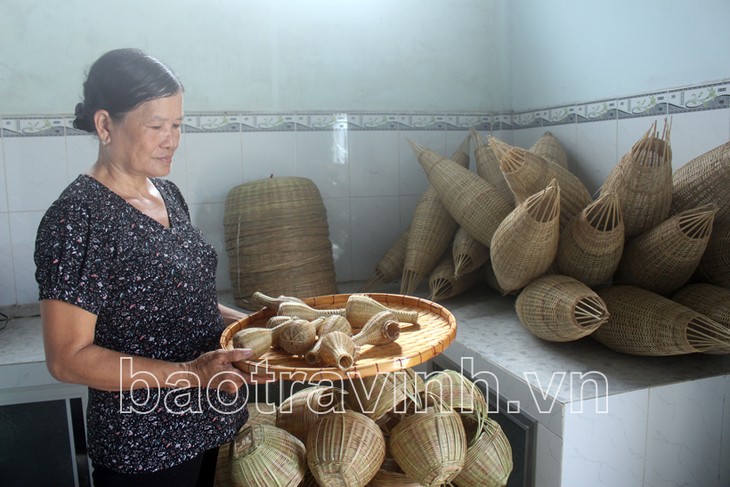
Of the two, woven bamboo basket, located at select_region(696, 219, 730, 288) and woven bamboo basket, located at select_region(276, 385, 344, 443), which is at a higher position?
woven bamboo basket, located at select_region(696, 219, 730, 288)

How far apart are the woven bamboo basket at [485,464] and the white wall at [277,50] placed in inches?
64.9

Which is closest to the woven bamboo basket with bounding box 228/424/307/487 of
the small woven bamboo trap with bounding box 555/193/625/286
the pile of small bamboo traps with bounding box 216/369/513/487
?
the pile of small bamboo traps with bounding box 216/369/513/487

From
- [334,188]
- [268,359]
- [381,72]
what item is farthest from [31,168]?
[268,359]

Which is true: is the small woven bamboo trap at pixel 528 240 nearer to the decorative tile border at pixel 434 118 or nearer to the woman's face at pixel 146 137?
the decorative tile border at pixel 434 118

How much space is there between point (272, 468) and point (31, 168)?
1.70 m

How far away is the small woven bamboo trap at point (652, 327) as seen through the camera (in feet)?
4.49

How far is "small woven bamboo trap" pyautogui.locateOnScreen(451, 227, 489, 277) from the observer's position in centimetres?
205

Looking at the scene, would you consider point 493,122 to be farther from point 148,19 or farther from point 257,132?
point 148,19

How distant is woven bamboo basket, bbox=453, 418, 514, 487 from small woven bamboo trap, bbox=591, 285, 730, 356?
1.45 feet

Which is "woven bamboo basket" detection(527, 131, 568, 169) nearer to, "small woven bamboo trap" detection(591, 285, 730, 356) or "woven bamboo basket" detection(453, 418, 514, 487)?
"small woven bamboo trap" detection(591, 285, 730, 356)

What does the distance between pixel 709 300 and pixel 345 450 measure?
95cm

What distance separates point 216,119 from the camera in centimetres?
243

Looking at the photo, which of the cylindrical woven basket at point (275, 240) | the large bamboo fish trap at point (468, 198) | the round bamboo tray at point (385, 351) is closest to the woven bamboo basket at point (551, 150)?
the large bamboo fish trap at point (468, 198)

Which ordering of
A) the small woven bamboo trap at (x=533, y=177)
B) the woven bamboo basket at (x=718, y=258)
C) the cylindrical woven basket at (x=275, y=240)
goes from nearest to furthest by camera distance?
the woven bamboo basket at (x=718, y=258)
the small woven bamboo trap at (x=533, y=177)
the cylindrical woven basket at (x=275, y=240)
